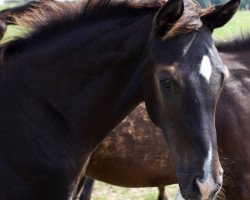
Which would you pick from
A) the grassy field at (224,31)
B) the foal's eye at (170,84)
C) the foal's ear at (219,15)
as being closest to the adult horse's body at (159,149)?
the grassy field at (224,31)

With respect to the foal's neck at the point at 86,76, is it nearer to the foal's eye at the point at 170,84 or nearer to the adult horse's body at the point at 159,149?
the foal's eye at the point at 170,84

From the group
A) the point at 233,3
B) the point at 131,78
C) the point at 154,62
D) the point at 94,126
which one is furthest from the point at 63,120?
the point at 233,3

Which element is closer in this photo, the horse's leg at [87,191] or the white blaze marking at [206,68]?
the white blaze marking at [206,68]

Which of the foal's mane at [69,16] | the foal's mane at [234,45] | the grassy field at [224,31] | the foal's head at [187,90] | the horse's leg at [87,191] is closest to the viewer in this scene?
the foal's head at [187,90]

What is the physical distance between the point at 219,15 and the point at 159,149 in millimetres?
1665

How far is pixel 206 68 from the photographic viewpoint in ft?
9.23

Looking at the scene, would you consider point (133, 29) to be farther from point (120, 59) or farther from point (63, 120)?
point (63, 120)

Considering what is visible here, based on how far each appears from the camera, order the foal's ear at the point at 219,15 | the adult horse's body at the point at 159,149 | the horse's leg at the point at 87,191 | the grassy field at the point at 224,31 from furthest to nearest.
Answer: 1. the horse's leg at the point at 87,191
2. the adult horse's body at the point at 159,149
3. the grassy field at the point at 224,31
4. the foal's ear at the point at 219,15

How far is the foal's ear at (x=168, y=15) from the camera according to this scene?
283 cm

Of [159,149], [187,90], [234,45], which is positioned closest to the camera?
[187,90]

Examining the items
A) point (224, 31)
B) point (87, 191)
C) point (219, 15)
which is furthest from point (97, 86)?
point (224, 31)

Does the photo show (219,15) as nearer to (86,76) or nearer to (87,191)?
(86,76)

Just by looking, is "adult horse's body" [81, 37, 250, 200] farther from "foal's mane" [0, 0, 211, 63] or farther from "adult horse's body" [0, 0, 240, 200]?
"foal's mane" [0, 0, 211, 63]

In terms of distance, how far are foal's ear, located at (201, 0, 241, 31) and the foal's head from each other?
0.31 ft
